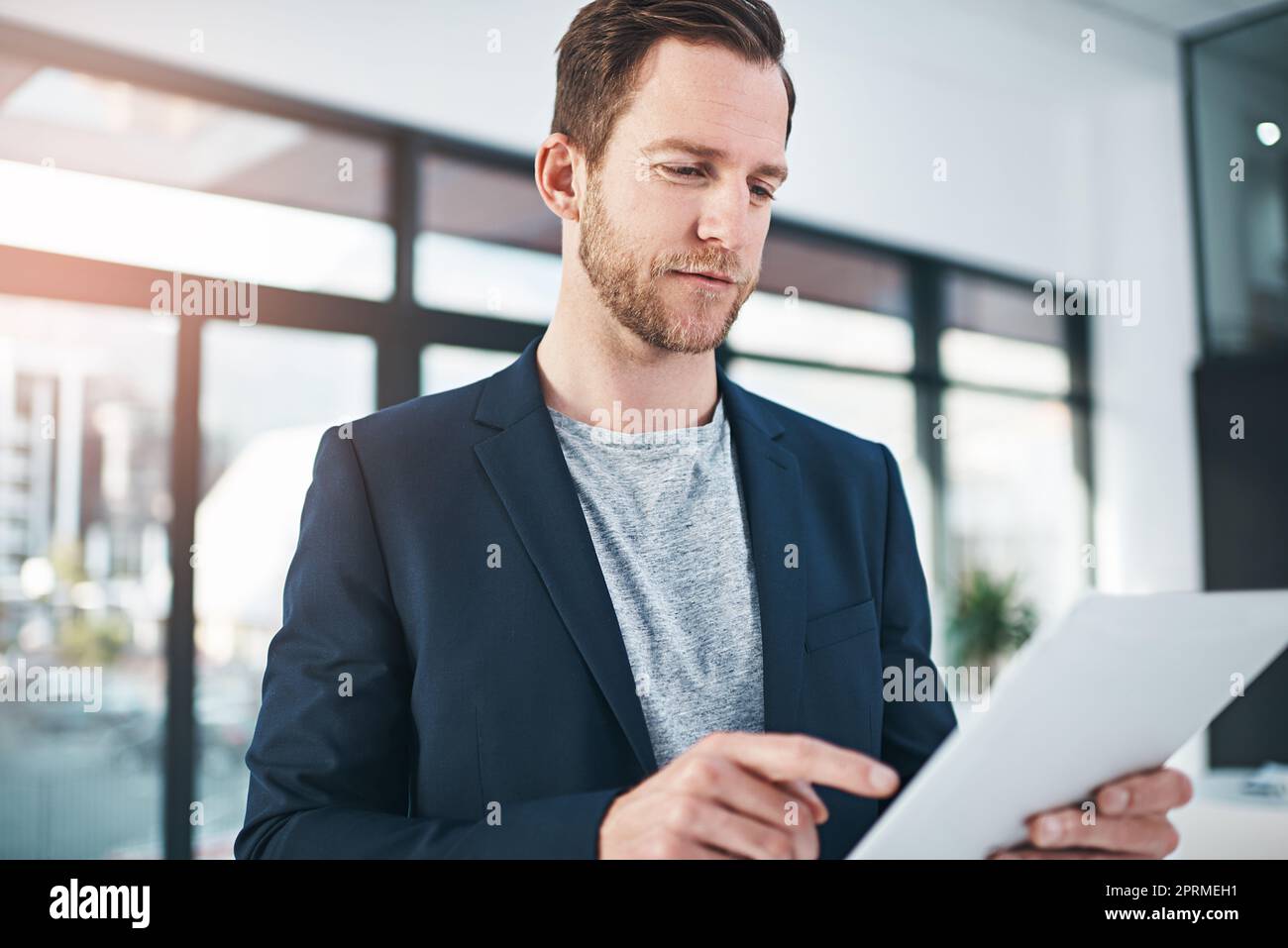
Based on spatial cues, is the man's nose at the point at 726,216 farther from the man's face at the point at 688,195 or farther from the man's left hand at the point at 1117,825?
the man's left hand at the point at 1117,825

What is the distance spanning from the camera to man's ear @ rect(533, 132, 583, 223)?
1.31 meters

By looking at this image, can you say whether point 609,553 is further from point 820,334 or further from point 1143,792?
point 820,334

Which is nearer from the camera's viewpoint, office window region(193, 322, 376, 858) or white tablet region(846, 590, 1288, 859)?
white tablet region(846, 590, 1288, 859)

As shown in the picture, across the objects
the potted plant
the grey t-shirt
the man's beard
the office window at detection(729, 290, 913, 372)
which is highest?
the office window at detection(729, 290, 913, 372)

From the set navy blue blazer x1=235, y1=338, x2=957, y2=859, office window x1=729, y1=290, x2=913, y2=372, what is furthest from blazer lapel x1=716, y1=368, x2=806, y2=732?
office window x1=729, y1=290, x2=913, y2=372

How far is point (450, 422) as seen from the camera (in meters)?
1.19

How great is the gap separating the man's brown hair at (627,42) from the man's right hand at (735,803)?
Result: 2.66 feet

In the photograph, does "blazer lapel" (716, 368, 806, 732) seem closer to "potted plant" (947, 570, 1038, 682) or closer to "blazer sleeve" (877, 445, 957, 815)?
"blazer sleeve" (877, 445, 957, 815)

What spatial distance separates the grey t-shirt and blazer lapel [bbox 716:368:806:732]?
0.10 ft
